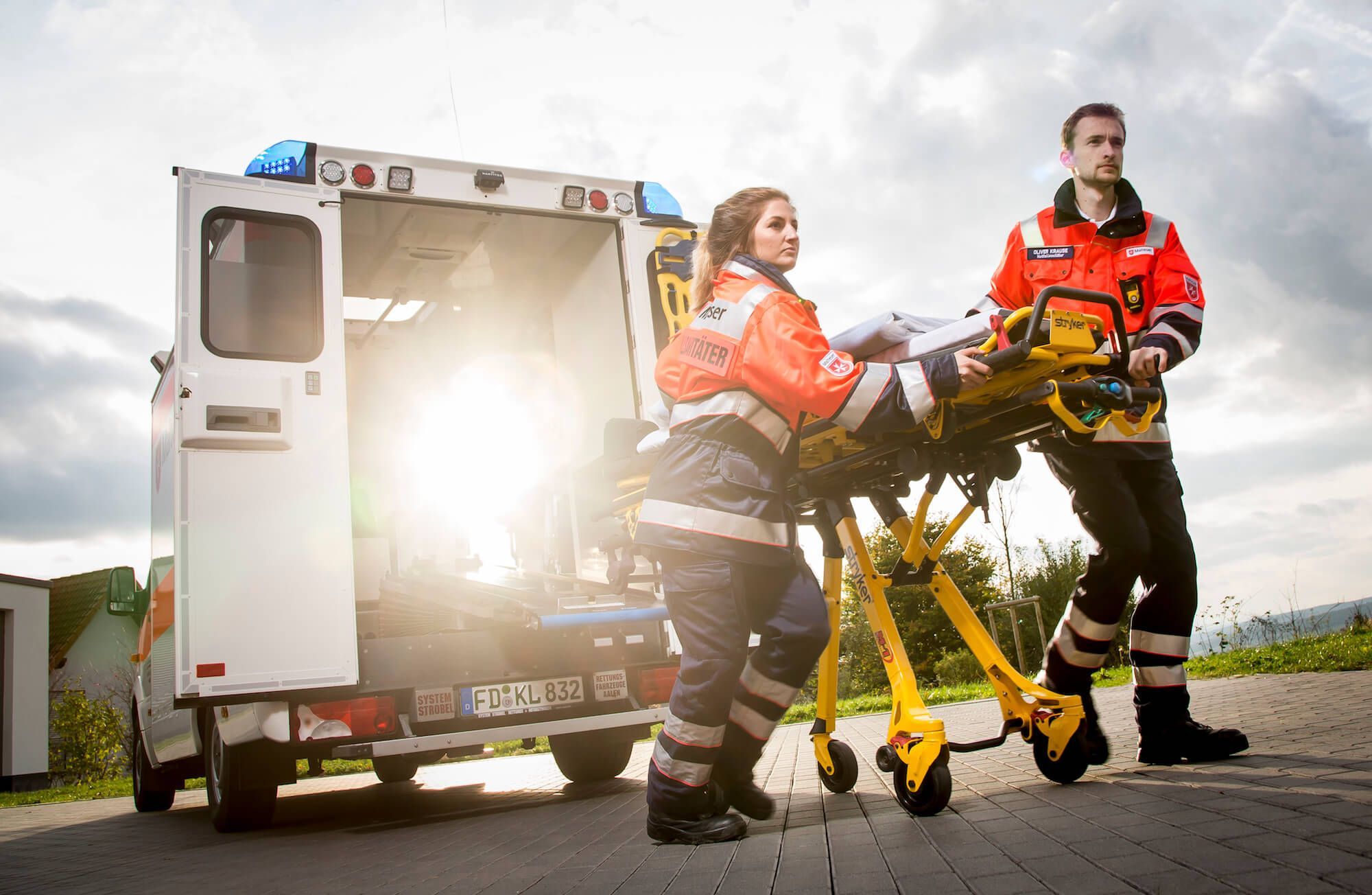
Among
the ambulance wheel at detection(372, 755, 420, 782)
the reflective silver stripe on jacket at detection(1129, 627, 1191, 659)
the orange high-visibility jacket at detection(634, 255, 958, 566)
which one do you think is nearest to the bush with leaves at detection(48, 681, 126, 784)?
the ambulance wheel at detection(372, 755, 420, 782)

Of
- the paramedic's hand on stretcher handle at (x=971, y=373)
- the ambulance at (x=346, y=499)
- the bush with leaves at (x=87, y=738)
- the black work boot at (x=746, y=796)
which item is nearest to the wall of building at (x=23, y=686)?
the bush with leaves at (x=87, y=738)

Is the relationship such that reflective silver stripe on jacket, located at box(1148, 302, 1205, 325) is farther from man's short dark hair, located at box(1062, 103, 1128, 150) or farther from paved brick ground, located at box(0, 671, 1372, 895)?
paved brick ground, located at box(0, 671, 1372, 895)

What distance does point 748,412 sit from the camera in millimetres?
3184

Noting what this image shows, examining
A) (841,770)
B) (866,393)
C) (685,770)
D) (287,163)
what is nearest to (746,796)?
(685,770)

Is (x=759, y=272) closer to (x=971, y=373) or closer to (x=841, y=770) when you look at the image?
(x=971, y=373)

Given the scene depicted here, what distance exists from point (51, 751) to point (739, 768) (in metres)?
20.4

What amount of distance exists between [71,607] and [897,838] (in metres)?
27.4

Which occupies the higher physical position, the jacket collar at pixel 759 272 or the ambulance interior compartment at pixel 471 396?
the ambulance interior compartment at pixel 471 396

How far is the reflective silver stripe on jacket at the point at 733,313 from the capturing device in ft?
10.4

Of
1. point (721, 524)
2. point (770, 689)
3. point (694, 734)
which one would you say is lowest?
point (694, 734)

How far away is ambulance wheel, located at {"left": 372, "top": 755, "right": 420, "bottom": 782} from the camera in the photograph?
769cm

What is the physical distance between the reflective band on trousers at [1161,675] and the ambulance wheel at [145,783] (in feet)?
20.9

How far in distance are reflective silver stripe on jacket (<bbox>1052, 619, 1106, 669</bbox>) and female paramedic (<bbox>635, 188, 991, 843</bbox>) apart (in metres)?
0.92

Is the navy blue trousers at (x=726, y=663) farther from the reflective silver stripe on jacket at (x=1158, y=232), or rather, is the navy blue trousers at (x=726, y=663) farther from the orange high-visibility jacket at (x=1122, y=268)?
the reflective silver stripe on jacket at (x=1158, y=232)
